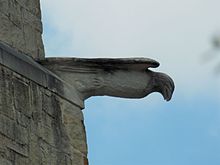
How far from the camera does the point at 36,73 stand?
21.3 feet

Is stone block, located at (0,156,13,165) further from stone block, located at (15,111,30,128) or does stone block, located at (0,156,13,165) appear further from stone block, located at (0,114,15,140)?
stone block, located at (15,111,30,128)

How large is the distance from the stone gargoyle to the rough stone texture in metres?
0.13

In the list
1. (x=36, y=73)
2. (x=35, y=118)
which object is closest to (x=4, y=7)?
(x=36, y=73)

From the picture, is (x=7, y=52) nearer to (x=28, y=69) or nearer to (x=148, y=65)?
(x=28, y=69)

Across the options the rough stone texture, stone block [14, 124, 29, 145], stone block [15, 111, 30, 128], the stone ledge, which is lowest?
stone block [14, 124, 29, 145]

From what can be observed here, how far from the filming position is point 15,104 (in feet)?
20.5

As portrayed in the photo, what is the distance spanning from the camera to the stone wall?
6121mm

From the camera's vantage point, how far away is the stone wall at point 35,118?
612cm

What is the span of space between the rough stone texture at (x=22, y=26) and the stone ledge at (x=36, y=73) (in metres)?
0.09

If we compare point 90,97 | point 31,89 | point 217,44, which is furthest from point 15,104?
point 217,44

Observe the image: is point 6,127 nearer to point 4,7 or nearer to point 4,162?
point 4,162

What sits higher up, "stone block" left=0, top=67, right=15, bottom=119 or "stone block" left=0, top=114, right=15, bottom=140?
"stone block" left=0, top=67, right=15, bottom=119

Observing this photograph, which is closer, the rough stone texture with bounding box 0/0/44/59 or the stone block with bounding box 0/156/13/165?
the stone block with bounding box 0/156/13/165

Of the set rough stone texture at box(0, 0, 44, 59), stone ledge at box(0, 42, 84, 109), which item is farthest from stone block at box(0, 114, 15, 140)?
rough stone texture at box(0, 0, 44, 59)
